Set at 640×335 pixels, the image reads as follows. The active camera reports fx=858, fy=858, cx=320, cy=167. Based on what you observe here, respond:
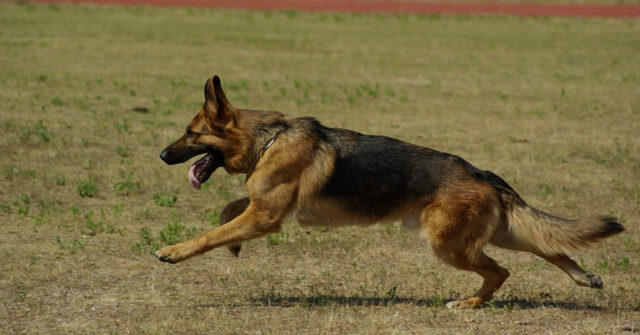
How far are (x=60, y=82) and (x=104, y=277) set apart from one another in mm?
9869

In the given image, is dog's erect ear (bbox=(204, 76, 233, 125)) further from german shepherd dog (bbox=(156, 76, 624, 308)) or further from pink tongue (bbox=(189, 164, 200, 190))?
pink tongue (bbox=(189, 164, 200, 190))

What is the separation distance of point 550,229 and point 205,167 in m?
2.63

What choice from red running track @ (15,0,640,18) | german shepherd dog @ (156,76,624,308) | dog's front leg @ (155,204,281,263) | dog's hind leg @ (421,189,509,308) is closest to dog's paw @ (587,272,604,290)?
german shepherd dog @ (156,76,624,308)

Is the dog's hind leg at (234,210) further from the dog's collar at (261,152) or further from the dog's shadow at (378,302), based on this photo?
the dog's shadow at (378,302)

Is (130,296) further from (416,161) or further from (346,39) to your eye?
(346,39)

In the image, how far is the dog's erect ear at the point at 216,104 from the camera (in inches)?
248

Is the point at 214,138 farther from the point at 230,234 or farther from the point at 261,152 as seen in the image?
the point at 230,234

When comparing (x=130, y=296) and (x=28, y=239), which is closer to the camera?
(x=130, y=296)

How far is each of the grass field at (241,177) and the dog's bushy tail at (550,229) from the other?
0.51m

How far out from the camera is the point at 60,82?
52.1ft

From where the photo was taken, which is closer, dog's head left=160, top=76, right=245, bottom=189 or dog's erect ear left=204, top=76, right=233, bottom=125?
dog's erect ear left=204, top=76, right=233, bottom=125

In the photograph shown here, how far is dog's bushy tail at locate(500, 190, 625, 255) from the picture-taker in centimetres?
624

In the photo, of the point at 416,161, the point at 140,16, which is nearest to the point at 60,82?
the point at 416,161

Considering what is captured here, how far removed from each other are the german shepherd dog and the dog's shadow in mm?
213
